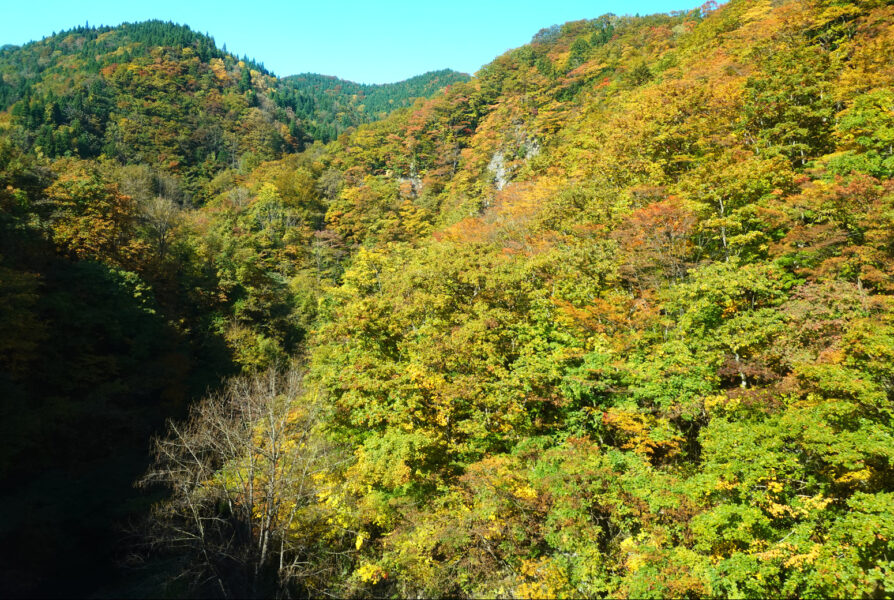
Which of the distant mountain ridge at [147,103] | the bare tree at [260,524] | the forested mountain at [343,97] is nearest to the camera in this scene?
the bare tree at [260,524]

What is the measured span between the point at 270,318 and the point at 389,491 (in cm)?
2371

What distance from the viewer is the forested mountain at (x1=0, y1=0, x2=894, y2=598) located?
848 centimetres

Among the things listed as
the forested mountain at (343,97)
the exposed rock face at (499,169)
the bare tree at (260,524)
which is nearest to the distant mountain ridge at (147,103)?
the forested mountain at (343,97)

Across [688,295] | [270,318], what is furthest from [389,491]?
[270,318]

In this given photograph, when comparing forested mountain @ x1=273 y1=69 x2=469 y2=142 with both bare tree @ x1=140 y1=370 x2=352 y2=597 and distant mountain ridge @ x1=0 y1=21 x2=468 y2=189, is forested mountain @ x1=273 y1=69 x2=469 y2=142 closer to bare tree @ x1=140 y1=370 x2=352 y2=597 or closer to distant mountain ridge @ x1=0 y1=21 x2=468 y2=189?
distant mountain ridge @ x1=0 y1=21 x2=468 y2=189

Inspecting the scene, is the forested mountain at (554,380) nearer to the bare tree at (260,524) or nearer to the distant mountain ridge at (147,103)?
the bare tree at (260,524)

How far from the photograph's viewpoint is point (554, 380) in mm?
12836

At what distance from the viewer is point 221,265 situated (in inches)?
1270

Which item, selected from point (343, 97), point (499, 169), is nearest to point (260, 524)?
point (499, 169)

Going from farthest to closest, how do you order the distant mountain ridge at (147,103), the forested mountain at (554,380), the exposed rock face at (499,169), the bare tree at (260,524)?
1. the distant mountain ridge at (147,103)
2. the exposed rock face at (499,169)
3. the bare tree at (260,524)
4. the forested mountain at (554,380)

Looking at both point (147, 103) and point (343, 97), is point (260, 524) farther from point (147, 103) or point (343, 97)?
point (343, 97)

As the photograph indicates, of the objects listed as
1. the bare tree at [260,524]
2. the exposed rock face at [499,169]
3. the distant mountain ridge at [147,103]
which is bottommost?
the bare tree at [260,524]

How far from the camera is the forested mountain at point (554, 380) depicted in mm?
8484

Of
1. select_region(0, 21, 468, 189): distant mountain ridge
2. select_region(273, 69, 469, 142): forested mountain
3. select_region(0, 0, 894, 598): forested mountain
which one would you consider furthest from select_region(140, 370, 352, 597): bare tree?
select_region(273, 69, 469, 142): forested mountain
